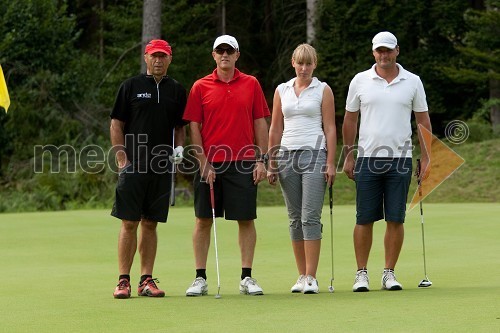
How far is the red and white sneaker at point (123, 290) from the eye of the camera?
867 centimetres

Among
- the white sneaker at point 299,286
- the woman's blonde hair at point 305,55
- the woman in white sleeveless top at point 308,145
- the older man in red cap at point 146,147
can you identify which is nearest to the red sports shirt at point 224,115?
the older man in red cap at point 146,147

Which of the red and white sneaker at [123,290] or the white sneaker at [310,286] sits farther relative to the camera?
the white sneaker at [310,286]

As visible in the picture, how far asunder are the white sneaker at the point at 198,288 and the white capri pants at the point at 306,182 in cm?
85

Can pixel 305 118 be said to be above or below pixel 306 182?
above

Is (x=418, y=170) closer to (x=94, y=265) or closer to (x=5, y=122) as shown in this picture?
(x=94, y=265)

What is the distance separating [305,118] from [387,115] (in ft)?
2.09

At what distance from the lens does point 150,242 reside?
29.8 feet

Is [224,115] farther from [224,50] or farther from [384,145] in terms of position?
[384,145]

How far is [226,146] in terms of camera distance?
8.91 m

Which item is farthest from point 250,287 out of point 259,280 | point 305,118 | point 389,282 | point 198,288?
point 305,118

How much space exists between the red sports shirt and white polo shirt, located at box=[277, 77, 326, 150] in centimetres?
29

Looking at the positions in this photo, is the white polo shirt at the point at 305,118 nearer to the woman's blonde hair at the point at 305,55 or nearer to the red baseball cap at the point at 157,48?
the woman's blonde hair at the point at 305,55

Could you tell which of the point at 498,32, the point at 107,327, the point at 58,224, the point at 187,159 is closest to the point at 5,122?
the point at 187,159

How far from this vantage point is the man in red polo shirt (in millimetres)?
8898
